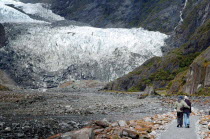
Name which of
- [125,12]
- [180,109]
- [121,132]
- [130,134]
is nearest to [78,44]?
[125,12]

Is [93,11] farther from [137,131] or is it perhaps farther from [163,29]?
[137,131]

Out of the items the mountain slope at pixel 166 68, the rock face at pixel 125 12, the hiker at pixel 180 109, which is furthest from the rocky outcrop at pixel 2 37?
the hiker at pixel 180 109

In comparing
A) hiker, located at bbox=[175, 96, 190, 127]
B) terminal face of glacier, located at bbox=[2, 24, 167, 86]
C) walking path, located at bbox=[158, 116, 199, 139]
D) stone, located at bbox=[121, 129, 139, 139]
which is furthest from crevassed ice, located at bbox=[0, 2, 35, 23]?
stone, located at bbox=[121, 129, 139, 139]

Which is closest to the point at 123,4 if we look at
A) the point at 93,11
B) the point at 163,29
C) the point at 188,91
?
the point at 93,11

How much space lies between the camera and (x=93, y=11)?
135 meters

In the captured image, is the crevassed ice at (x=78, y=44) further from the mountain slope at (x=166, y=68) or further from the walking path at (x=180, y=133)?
the walking path at (x=180, y=133)

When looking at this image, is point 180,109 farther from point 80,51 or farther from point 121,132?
point 80,51

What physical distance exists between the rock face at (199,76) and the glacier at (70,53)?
41887 millimetres

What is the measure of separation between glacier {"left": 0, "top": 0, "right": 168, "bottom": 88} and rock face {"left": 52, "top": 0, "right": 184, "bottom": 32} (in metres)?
18.2

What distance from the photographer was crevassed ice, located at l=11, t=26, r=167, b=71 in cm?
8121

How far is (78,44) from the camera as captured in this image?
86.4 meters

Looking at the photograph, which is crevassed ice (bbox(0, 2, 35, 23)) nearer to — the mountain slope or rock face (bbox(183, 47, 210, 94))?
the mountain slope

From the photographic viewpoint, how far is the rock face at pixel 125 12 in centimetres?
10738

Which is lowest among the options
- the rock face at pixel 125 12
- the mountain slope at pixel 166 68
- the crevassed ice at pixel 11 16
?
the mountain slope at pixel 166 68
